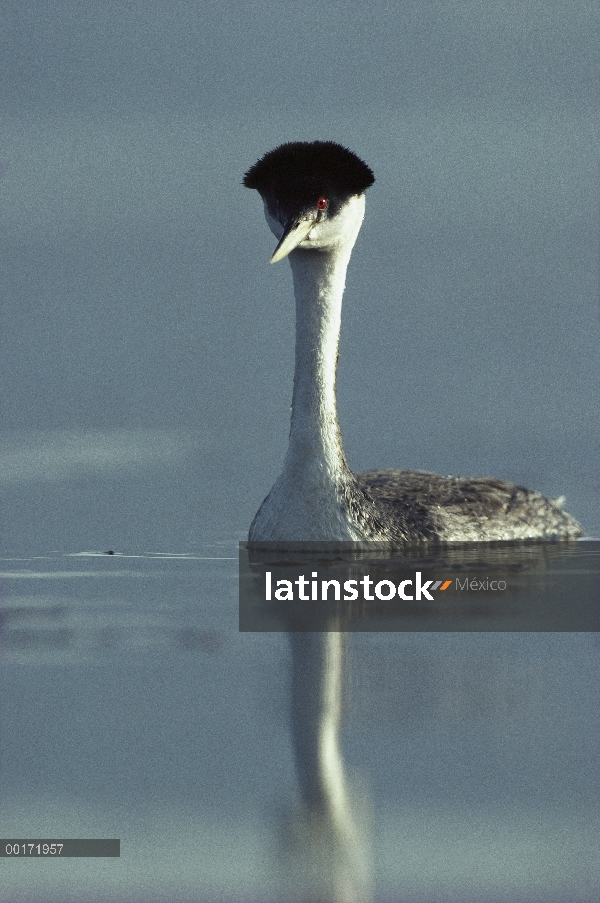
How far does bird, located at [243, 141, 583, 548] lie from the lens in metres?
9.63

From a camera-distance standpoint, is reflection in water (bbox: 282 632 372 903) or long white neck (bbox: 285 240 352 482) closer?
reflection in water (bbox: 282 632 372 903)

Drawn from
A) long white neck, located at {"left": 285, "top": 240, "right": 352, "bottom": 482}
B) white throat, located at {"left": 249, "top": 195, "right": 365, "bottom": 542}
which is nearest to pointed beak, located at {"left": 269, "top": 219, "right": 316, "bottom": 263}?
white throat, located at {"left": 249, "top": 195, "right": 365, "bottom": 542}

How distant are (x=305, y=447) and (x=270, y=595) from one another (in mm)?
1832

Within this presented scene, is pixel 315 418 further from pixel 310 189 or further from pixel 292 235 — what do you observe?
pixel 310 189

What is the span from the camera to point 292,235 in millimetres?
9461

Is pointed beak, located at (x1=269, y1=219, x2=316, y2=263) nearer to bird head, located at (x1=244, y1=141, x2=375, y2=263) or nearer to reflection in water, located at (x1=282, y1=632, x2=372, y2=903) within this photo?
bird head, located at (x1=244, y1=141, x2=375, y2=263)

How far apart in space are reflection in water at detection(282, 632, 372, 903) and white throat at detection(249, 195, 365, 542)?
11.3 feet

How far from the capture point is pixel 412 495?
10.9 m

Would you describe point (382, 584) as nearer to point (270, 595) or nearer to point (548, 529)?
point (270, 595)

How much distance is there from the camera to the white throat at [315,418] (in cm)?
966

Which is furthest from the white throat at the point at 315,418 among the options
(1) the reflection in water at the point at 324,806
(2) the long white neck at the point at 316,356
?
(1) the reflection in water at the point at 324,806

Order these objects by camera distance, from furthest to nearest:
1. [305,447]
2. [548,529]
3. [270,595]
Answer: [548,529], [305,447], [270,595]

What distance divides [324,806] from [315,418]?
5812 millimetres

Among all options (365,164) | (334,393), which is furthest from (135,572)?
(365,164)
